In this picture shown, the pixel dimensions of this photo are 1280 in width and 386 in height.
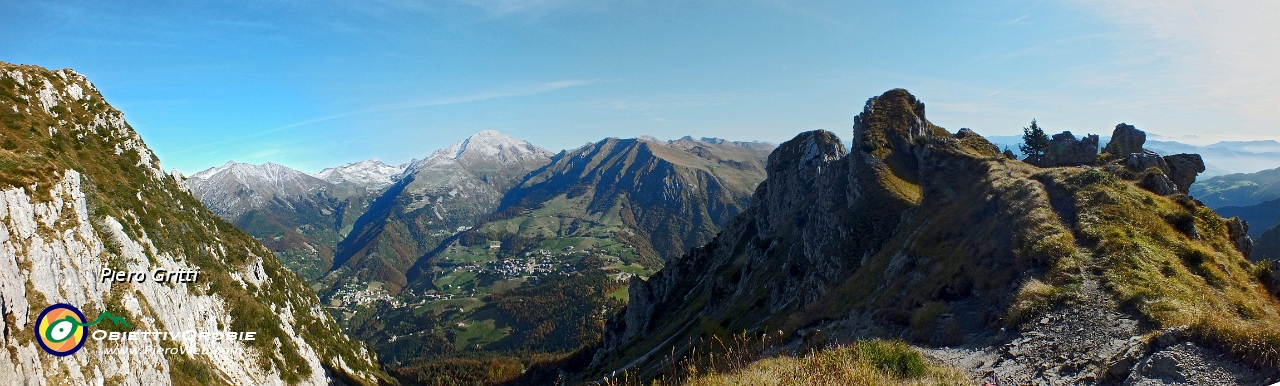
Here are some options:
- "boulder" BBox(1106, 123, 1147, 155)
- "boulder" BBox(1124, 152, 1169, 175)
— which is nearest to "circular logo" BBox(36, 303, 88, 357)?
"boulder" BBox(1124, 152, 1169, 175)

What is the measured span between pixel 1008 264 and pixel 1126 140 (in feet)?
159

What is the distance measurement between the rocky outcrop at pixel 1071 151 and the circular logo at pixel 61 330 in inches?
4110

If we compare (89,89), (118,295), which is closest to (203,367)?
(118,295)

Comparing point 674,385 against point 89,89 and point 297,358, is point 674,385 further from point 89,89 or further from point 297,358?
point 89,89

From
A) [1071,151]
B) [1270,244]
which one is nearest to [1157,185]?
[1071,151]

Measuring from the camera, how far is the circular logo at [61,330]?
153ft

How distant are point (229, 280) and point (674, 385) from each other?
119415 mm

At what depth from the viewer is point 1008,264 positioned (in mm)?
23938

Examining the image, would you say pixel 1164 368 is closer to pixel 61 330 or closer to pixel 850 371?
pixel 850 371

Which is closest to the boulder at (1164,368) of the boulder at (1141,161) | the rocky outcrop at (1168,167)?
the rocky outcrop at (1168,167)

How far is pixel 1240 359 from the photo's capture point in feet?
37.4

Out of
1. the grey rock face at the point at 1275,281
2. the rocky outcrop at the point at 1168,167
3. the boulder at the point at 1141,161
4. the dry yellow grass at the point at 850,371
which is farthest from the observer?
the boulder at the point at 1141,161

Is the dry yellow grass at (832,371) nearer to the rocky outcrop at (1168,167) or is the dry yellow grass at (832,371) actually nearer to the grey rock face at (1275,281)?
the grey rock face at (1275,281)

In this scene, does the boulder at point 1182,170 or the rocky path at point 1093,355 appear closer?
the rocky path at point 1093,355
